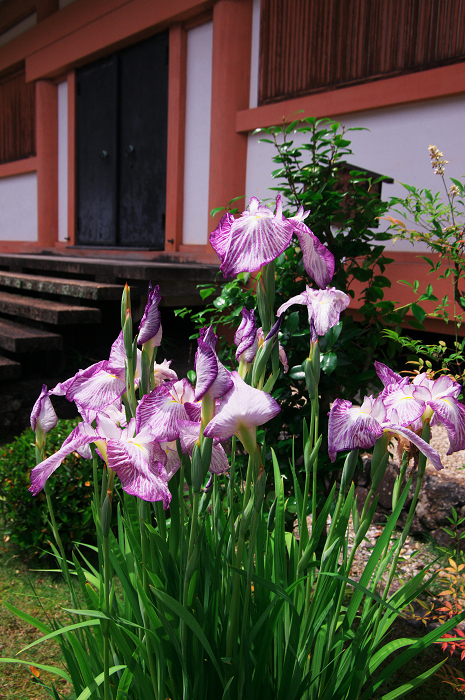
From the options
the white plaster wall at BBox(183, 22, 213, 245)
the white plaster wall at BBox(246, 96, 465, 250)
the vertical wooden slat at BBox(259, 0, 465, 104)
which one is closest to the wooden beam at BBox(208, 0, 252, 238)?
the vertical wooden slat at BBox(259, 0, 465, 104)

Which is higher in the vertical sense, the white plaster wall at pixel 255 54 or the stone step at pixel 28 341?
the white plaster wall at pixel 255 54

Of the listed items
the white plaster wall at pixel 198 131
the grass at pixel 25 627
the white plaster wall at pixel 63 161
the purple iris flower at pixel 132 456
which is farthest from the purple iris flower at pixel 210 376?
the white plaster wall at pixel 63 161

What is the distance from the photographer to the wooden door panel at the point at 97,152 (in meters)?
5.39

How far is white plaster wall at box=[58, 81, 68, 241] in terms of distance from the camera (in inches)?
241

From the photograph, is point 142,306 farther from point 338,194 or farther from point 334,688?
point 334,688

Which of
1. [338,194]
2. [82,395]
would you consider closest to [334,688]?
[82,395]

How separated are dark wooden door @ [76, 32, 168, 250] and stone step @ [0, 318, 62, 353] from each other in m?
2.01

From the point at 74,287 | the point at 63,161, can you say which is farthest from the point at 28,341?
the point at 63,161

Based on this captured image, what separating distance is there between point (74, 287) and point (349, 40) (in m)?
2.29

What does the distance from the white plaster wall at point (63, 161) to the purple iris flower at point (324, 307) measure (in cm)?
578

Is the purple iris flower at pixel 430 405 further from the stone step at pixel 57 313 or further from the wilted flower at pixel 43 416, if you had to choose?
the stone step at pixel 57 313

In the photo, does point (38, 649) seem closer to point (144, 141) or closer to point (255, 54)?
point (255, 54)

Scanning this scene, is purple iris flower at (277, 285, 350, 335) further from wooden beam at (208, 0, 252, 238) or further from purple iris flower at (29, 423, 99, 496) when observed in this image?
wooden beam at (208, 0, 252, 238)

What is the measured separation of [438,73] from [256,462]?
276 centimetres
